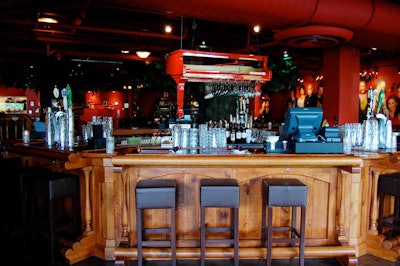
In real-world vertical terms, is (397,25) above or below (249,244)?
above

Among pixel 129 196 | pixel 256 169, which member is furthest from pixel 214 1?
pixel 129 196

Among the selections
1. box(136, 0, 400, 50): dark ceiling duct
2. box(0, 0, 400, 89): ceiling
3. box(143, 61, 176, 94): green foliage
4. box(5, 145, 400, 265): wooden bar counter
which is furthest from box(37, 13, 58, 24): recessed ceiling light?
box(5, 145, 400, 265): wooden bar counter

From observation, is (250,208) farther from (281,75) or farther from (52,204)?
(281,75)

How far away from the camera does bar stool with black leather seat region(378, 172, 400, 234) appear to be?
10.4 ft

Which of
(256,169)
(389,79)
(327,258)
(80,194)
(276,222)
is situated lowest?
(327,258)

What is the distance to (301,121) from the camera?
3.14 m

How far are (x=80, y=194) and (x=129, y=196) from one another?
581mm

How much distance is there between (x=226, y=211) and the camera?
10.4ft

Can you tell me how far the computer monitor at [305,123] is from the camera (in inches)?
123

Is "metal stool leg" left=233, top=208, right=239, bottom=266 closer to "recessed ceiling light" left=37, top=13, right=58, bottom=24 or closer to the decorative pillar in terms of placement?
the decorative pillar

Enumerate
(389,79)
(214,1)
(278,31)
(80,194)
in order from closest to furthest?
(80,194) → (214,1) → (278,31) → (389,79)

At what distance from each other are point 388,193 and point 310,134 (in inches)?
38.1

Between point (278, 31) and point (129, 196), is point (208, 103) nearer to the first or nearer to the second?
point (278, 31)

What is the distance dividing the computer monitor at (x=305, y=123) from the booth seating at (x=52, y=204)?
210 centimetres
